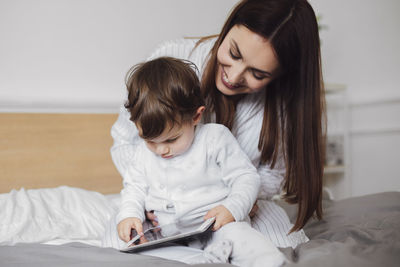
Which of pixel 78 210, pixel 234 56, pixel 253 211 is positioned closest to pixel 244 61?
pixel 234 56

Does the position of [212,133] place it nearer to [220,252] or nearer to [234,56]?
[234,56]

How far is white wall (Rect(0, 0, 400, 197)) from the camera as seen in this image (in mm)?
1559

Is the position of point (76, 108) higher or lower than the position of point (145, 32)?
lower

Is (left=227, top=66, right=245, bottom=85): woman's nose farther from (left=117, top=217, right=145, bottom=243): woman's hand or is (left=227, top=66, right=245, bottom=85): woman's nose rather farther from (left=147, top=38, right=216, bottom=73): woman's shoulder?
(left=117, top=217, right=145, bottom=243): woman's hand

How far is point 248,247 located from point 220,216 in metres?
0.10

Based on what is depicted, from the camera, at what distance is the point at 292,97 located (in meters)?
1.02

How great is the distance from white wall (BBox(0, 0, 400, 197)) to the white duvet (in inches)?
18.9

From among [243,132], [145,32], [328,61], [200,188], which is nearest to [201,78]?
[243,132]

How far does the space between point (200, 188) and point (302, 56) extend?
414 millimetres

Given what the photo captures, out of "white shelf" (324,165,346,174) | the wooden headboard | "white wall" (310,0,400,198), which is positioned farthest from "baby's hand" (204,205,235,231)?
"white wall" (310,0,400,198)

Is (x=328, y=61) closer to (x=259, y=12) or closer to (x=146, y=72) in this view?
(x=259, y=12)

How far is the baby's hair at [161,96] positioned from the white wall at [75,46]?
836 mm

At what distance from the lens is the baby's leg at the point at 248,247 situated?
674 millimetres

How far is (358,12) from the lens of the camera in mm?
2285
